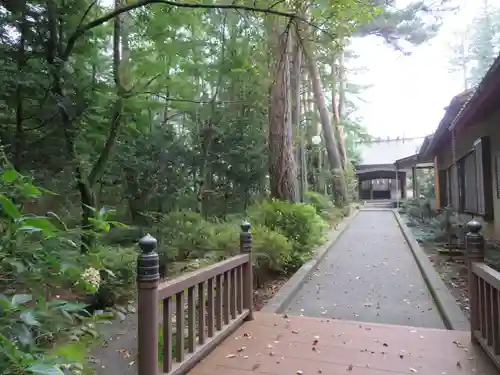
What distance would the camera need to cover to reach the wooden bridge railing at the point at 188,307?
87.0 inches

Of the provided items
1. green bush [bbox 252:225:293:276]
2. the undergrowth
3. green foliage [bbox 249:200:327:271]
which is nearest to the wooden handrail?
the undergrowth

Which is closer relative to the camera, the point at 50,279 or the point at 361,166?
the point at 50,279

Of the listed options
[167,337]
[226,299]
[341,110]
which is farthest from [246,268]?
[341,110]

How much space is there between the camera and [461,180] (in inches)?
413

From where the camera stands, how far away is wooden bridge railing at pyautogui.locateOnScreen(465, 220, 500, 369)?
8.77 ft

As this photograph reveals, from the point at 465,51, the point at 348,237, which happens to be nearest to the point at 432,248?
the point at 348,237

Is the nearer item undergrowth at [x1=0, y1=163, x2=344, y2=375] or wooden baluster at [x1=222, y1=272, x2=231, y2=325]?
undergrowth at [x1=0, y1=163, x2=344, y2=375]

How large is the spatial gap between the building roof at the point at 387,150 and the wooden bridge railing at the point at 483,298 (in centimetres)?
2791

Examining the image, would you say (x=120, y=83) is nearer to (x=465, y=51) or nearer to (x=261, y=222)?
(x=261, y=222)

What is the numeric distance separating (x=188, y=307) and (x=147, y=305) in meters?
0.59

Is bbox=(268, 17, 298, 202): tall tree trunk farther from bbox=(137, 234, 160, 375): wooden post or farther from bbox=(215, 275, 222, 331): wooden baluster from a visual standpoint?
bbox=(137, 234, 160, 375): wooden post

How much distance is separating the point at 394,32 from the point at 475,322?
13930mm

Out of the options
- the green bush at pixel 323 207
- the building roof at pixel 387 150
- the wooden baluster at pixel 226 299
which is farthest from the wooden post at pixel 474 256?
the building roof at pixel 387 150

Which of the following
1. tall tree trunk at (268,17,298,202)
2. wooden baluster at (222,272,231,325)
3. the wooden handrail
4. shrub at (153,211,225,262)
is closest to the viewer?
the wooden handrail
